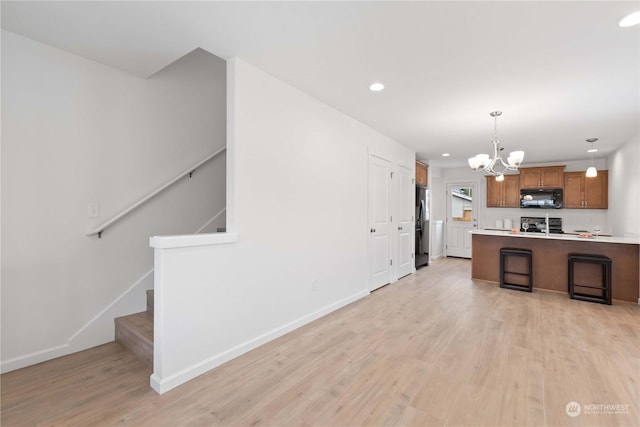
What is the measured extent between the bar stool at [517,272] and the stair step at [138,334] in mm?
5327

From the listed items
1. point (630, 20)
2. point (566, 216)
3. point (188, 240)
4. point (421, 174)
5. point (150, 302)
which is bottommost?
point (150, 302)

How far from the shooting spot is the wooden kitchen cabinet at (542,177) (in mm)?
6977

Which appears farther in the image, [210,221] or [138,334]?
[210,221]

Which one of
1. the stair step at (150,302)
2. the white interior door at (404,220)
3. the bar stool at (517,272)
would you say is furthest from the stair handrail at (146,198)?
the bar stool at (517,272)

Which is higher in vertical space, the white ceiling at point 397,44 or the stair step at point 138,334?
the white ceiling at point 397,44

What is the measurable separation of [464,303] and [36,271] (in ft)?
15.6

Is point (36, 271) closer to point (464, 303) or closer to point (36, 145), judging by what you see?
point (36, 145)

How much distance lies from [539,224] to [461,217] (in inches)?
72.9

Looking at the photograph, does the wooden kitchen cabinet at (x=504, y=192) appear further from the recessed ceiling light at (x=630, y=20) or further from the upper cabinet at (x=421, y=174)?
the recessed ceiling light at (x=630, y=20)

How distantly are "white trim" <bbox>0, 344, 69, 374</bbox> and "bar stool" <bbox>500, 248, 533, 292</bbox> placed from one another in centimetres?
599

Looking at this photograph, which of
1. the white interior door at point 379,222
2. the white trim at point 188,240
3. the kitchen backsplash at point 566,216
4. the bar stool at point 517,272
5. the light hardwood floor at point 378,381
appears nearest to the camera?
the light hardwood floor at point 378,381

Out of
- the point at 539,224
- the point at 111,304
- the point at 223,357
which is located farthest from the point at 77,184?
the point at 539,224

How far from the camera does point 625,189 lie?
5.24 meters

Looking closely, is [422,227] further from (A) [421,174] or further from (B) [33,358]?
(B) [33,358]
